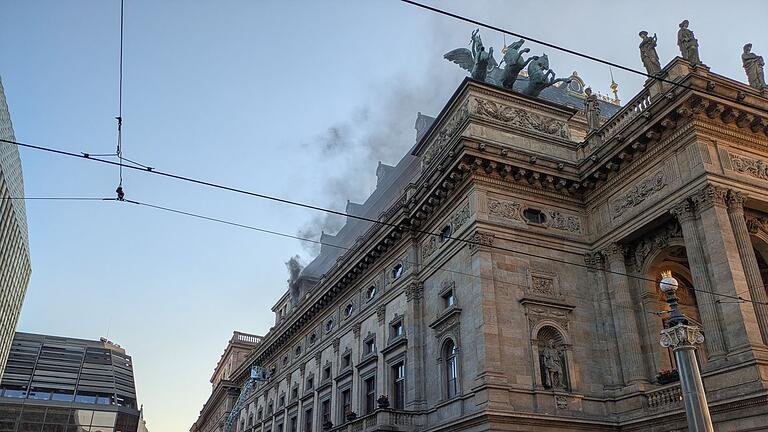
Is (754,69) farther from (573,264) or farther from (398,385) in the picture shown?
(398,385)

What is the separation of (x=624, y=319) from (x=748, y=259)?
4.78 meters

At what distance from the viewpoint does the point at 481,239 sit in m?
21.9

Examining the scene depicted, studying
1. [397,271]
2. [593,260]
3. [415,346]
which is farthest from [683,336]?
[397,271]

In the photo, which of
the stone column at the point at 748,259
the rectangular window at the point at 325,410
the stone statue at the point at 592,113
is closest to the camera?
the stone column at the point at 748,259

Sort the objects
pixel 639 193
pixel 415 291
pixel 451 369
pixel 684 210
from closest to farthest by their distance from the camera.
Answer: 1. pixel 684 210
2. pixel 639 193
3. pixel 451 369
4. pixel 415 291

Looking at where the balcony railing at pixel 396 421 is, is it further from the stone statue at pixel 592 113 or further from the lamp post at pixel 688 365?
the stone statue at pixel 592 113

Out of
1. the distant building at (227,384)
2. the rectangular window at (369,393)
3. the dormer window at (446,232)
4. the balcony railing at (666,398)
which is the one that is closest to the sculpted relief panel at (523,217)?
the dormer window at (446,232)

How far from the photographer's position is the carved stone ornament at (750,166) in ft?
64.7

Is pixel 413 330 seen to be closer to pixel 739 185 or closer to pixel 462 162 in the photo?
pixel 462 162

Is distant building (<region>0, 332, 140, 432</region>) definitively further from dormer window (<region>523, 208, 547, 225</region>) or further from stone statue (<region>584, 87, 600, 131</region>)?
stone statue (<region>584, 87, 600, 131</region>)

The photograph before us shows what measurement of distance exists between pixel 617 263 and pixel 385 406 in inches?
423

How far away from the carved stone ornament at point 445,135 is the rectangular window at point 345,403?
517 inches

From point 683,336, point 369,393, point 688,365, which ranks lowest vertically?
point 688,365

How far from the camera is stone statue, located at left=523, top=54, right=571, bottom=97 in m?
28.7
